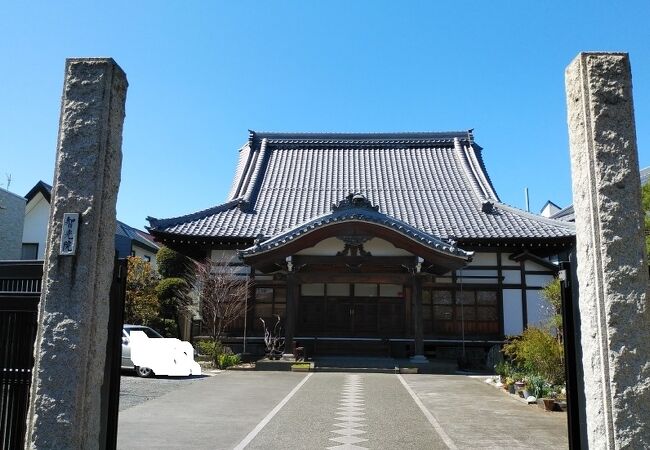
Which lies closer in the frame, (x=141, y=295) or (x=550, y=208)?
(x=141, y=295)

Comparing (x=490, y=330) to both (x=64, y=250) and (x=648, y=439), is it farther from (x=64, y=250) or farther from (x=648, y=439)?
(x=64, y=250)

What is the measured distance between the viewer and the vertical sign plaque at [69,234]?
14.1ft

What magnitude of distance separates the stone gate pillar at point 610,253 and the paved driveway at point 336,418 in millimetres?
3195

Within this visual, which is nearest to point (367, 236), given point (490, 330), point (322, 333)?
point (322, 333)

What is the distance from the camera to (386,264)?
17.7 metres

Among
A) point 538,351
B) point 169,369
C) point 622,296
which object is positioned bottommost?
point 169,369

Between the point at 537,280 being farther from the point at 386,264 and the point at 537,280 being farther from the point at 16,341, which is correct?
the point at 16,341

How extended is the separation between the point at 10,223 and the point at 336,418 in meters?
13.0

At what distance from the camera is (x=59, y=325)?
4191mm

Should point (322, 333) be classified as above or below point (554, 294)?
below

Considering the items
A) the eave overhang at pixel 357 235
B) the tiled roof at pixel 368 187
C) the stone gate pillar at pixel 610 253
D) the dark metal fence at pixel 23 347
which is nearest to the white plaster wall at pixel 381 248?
the eave overhang at pixel 357 235

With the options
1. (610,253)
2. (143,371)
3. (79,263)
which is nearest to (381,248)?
(143,371)

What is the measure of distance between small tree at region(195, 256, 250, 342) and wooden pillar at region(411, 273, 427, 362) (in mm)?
5921

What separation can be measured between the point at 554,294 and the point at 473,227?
6.62 meters
